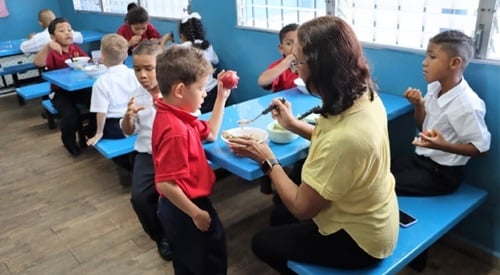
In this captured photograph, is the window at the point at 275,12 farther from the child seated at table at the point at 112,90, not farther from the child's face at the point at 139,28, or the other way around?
the child's face at the point at 139,28

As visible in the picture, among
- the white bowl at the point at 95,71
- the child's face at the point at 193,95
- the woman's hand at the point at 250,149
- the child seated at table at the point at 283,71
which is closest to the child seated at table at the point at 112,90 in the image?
the white bowl at the point at 95,71

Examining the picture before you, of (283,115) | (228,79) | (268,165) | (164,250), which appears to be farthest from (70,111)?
(268,165)

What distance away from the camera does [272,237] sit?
1529 mm

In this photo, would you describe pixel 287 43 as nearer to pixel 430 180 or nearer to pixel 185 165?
pixel 430 180

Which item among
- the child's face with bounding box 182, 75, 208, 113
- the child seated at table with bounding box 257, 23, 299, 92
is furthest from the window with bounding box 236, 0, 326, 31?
the child's face with bounding box 182, 75, 208, 113

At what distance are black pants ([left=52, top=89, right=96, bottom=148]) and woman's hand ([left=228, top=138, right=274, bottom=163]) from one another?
2122 mm

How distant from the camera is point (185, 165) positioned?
1438 mm

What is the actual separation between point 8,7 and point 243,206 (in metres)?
4.64

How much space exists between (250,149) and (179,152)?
24cm

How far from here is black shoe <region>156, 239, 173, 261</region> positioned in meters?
2.08

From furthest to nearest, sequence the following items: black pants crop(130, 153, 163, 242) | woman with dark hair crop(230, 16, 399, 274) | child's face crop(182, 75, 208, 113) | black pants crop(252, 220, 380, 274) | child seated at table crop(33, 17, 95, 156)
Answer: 1. child seated at table crop(33, 17, 95, 156)
2. black pants crop(130, 153, 163, 242)
3. child's face crop(182, 75, 208, 113)
4. black pants crop(252, 220, 380, 274)
5. woman with dark hair crop(230, 16, 399, 274)

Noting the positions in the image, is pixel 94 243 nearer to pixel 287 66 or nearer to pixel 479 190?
pixel 287 66

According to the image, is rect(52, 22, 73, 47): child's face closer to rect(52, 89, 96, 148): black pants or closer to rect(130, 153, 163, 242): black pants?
rect(52, 89, 96, 148): black pants

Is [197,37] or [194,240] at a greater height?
[197,37]
